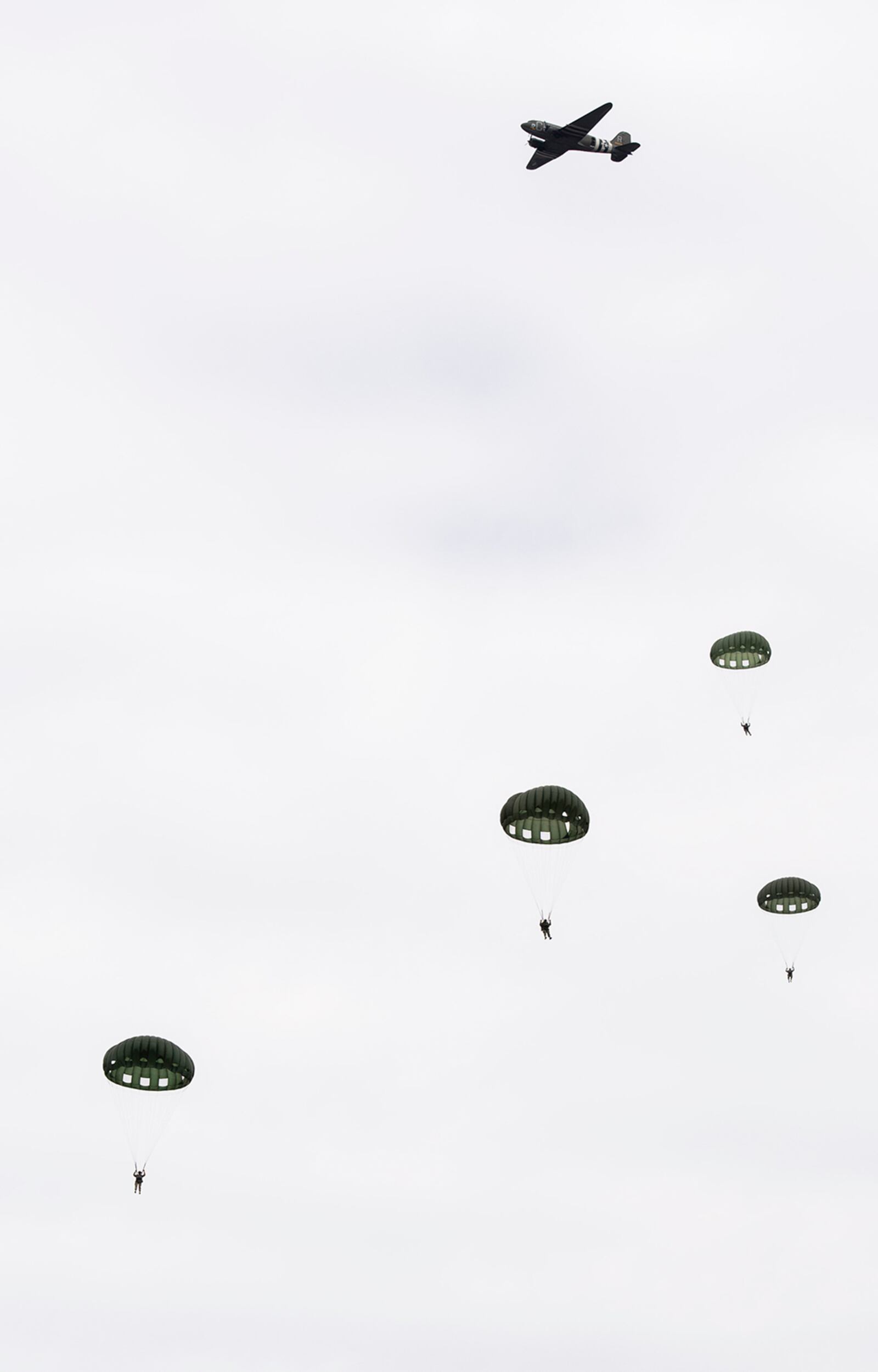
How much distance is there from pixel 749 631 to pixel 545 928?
2899 cm

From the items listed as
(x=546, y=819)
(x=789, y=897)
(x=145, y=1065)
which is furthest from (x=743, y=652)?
(x=145, y=1065)

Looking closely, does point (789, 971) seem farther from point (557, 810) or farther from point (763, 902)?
point (557, 810)

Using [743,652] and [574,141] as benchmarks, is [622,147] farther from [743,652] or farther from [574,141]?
[743,652]

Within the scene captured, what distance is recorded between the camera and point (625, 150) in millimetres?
73688

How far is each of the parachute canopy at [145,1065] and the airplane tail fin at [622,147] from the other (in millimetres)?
49026

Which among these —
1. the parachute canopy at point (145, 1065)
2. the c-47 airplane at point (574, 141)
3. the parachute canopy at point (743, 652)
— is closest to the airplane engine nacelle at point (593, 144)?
the c-47 airplane at point (574, 141)

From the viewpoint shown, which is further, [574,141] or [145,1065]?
[574,141]

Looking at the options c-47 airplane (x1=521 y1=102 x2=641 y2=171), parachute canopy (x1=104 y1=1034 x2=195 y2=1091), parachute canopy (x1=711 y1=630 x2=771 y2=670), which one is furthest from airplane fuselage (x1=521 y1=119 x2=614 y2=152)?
parachute canopy (x1=104 y1=1034 x2=195 y2=1091)

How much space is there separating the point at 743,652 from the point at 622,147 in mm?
26415

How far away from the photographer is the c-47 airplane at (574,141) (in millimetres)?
69500

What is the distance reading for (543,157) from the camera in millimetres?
72562

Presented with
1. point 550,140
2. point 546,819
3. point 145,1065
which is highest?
point 550,140

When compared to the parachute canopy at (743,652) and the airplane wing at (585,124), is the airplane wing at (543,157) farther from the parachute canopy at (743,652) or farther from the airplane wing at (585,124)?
the parachute canopy at (743,652)

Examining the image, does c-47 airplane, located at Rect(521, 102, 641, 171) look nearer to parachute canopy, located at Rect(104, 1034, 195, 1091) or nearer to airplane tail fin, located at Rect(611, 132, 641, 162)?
airplane tail fin, located at Rect(611, 132, 641, 162)
